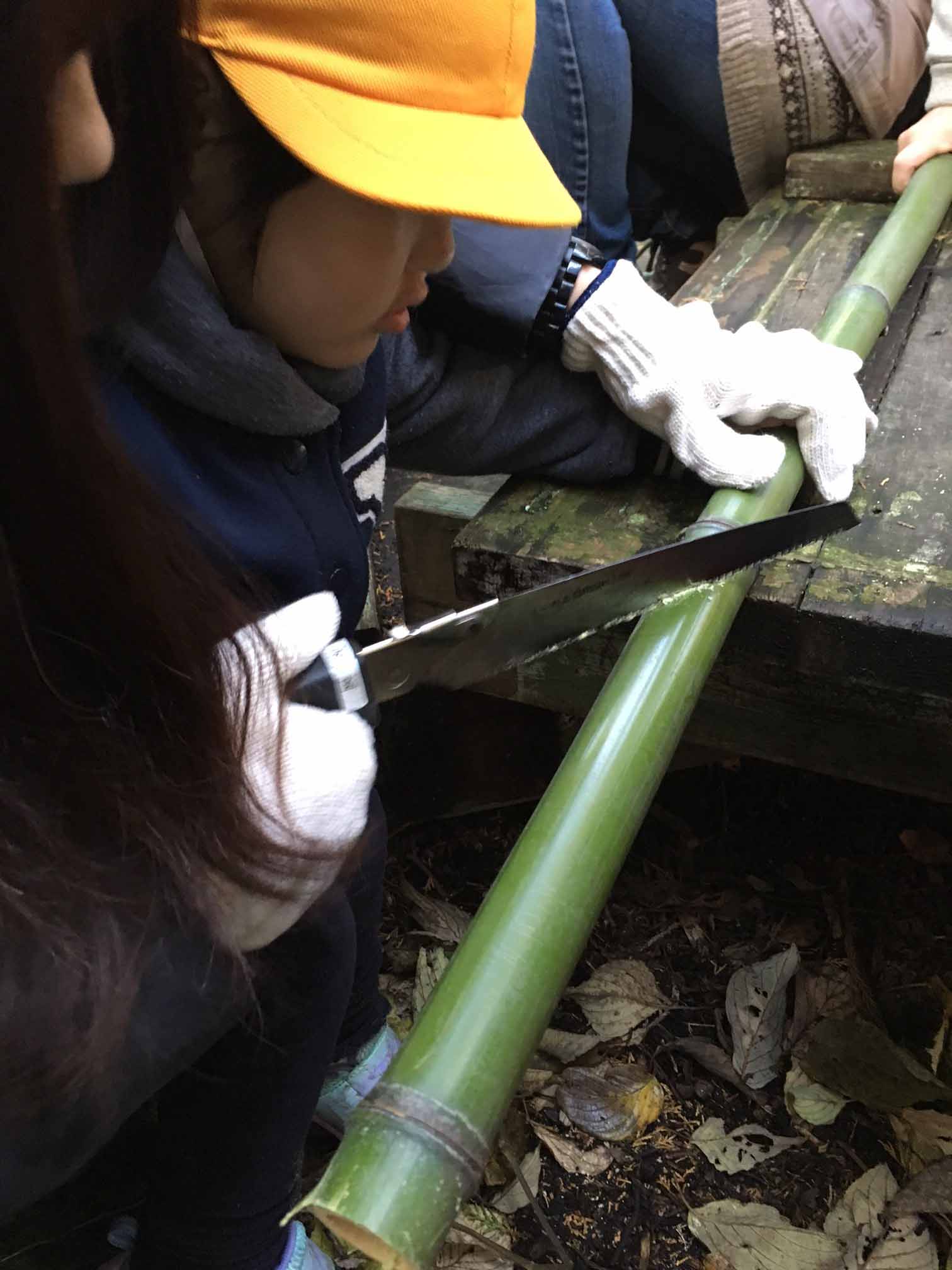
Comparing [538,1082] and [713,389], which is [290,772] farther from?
[538,1082]

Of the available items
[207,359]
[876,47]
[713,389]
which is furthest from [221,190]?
[876,47]

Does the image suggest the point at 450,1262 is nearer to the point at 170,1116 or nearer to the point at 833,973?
the point at 170,1116

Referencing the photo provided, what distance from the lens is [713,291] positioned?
151 cm

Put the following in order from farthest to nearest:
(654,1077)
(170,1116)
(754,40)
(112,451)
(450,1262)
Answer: (754,40), (654,1077), (450,1262), (170,1116), (112,451)

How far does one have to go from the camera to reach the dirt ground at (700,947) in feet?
3.89

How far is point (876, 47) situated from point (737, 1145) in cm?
180

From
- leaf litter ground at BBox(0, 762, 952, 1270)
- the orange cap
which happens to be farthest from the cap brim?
leaf litter ground at BBox(0, 762, 952, 1270)

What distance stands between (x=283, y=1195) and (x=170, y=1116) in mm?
162

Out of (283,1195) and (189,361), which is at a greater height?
(189,361)

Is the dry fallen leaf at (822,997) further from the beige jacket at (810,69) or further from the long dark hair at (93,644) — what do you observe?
the beige jacket at (810,69)

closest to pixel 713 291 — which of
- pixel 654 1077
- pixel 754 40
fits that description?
pixel 754 40

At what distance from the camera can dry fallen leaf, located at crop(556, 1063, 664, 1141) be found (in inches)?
50.8

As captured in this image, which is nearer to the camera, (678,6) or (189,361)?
(189,361)

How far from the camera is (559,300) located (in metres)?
1.08
